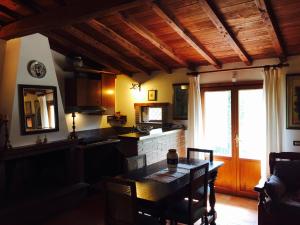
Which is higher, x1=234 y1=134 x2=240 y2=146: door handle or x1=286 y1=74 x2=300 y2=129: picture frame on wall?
x1=286 y1=74 x2=300 y2=129: picture frame on wall

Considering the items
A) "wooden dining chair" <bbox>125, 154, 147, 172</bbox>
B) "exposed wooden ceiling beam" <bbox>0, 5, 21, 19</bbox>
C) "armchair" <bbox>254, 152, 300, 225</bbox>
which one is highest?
"exposed wooden ceiling beam" <bbox>0, 5, 21, 19</bbox>

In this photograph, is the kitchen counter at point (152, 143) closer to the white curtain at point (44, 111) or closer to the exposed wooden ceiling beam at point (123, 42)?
the white curtain at point (44, 111)

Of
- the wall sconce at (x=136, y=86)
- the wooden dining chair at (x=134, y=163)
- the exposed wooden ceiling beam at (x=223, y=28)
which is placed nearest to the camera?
the exposed wooden ceiling beam at (x=223, y=28)

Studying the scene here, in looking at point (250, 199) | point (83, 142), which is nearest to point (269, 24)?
point (250, 199)

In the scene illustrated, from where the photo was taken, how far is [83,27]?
4016 millimetres

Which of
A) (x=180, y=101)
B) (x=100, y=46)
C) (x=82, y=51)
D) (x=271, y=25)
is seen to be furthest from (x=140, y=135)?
(x=271, y=25)

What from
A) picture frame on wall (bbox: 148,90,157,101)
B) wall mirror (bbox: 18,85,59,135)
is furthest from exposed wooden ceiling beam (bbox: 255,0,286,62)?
wall mirror (bbox: 18,85,59,135)

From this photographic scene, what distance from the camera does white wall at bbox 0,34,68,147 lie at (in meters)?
3.66

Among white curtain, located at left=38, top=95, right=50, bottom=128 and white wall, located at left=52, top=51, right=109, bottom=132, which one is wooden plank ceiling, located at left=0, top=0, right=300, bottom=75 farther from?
white curtain, located at left=38, top=95, right=50, bottom=128

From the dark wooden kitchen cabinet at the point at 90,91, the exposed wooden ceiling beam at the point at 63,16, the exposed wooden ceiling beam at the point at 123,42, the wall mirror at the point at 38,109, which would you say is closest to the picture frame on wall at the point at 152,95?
the exposed wooden ceiling beam at the point at 123,42

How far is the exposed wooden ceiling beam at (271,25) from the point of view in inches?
112

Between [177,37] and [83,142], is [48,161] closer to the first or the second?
[83,142]

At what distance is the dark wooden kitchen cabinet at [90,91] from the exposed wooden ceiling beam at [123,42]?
114 cm

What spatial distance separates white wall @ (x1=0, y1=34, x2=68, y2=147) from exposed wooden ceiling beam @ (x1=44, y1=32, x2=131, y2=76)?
198 millimetres
